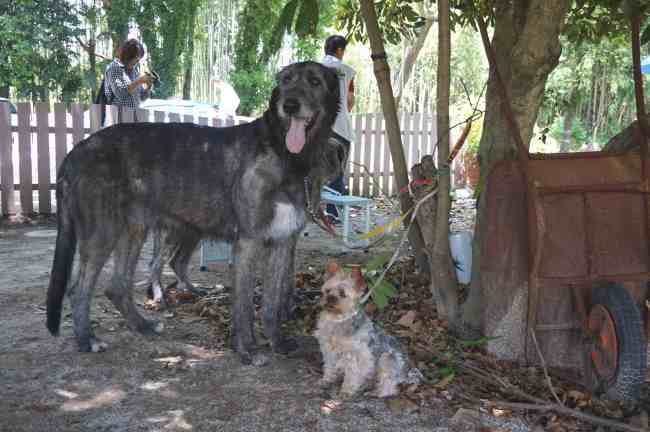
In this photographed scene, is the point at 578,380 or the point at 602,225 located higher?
the point at 602,225

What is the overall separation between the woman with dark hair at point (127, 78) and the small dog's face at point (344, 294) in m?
5.92

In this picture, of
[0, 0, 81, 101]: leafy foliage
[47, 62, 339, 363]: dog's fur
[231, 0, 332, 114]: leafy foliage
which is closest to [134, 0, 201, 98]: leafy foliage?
[0, 0, 81, 101]: leafy foliage

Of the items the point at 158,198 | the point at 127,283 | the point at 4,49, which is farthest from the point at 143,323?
the point at 4,49

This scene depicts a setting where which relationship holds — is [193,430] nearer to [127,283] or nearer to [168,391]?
[168,391]

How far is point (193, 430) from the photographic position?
322 centimetres

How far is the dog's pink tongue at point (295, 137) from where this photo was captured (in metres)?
4.15

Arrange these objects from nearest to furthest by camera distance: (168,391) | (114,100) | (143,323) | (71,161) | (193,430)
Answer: (193,430) < (168,391) < (71,161) < (143,323) < (114,100)

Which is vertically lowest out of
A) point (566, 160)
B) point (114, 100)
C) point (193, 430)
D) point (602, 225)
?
point (193, 430)


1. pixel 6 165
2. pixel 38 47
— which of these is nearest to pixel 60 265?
pixel 6 165

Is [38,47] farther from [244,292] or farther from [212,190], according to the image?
[244,292]

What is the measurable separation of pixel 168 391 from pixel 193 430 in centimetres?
54

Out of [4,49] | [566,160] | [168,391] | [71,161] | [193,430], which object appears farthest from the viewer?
[4,49]

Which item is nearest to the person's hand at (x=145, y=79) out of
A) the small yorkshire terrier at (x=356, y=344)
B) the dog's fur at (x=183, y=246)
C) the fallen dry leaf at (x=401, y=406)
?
the dog's fur at (x=183, y=246)

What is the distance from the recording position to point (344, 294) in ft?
11.8
